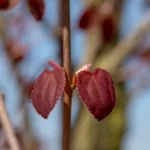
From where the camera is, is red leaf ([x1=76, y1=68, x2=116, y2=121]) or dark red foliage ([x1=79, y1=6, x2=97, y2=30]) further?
dark red foliage ([x1=79, y1=6, x2=97, y2=30])

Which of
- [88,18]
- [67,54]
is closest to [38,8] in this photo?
[67,54]

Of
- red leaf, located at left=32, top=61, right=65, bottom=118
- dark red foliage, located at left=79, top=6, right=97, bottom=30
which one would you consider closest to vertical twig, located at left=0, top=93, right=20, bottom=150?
red leaf, located at left=32, top=61, right=65, bottom=118

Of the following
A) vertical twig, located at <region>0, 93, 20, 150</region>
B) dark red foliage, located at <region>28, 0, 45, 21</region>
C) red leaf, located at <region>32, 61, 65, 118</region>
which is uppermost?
dark red foliage, located at <region>28, 0, 45, 21</region>

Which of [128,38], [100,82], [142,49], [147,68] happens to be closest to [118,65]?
[128,38]

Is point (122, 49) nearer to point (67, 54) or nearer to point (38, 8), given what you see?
point (38, 8)

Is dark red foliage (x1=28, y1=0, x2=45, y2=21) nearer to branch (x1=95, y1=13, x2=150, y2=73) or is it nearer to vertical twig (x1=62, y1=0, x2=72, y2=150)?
vertical twig (x1=62, y1=0, x2=72, y2=150)

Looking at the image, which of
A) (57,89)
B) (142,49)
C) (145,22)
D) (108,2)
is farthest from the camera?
(142,49)

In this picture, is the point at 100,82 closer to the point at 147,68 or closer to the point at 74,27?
the point at 74,27
